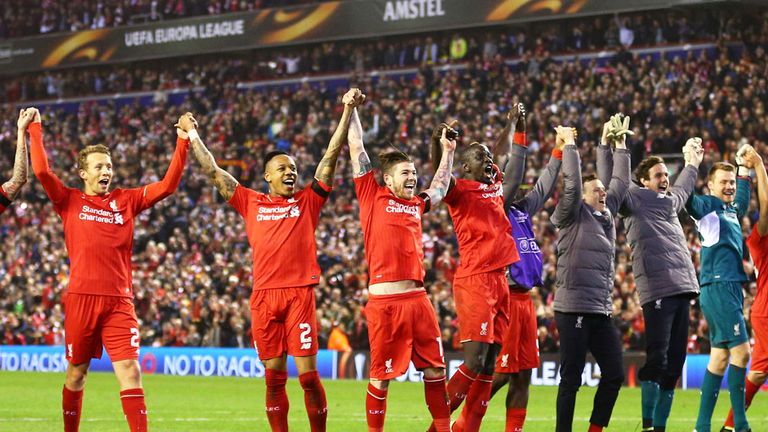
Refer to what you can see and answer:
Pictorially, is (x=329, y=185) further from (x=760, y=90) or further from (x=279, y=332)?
(x=760, y=90)

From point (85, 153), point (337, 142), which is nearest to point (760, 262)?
point (337, 142)

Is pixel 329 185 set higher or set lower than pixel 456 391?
higher

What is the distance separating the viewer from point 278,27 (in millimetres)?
38719

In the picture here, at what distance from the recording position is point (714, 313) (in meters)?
11.4

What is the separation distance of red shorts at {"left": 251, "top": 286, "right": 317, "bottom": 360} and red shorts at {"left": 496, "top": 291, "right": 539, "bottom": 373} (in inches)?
65.4

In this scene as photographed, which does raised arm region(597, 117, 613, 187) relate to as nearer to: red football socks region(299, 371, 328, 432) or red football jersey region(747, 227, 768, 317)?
red football jersey region(747, 227, 768, 317)

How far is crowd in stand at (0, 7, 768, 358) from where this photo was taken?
26.4 m

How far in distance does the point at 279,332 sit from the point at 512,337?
201 cm

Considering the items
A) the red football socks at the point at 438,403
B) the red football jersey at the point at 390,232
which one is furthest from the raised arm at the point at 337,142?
the red football socks at the point at 438,403

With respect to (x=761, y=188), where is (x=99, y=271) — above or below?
below

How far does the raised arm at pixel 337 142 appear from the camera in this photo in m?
9.91

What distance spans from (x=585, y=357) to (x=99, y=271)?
419 cm

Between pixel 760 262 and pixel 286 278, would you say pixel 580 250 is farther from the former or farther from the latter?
pixel 286 278

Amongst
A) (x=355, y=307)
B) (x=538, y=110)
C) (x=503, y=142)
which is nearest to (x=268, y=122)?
(x=538, y=110)
